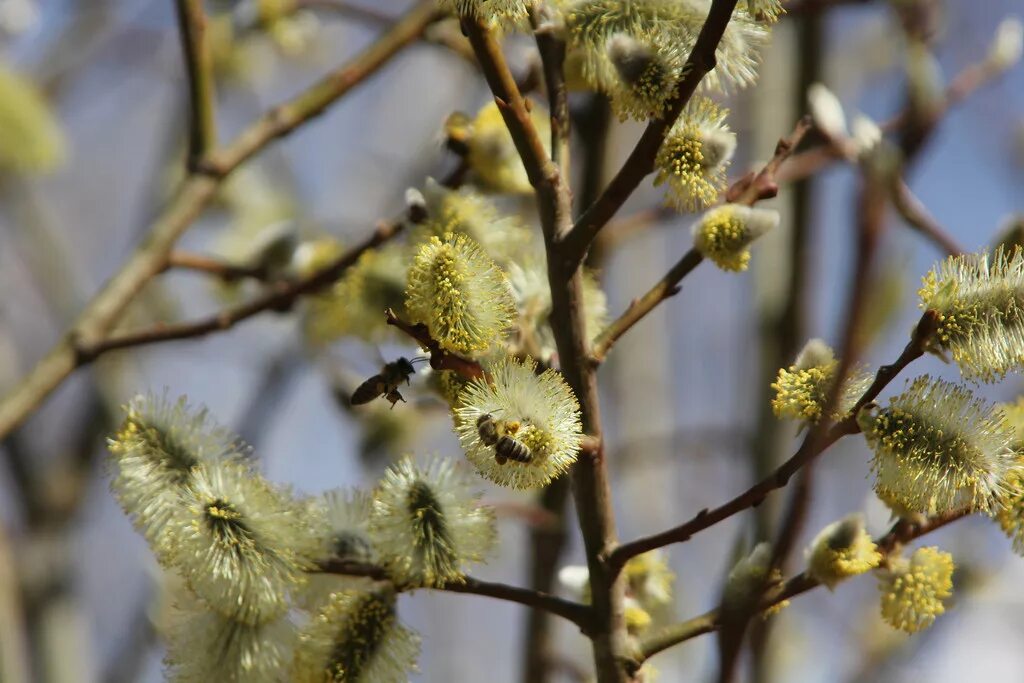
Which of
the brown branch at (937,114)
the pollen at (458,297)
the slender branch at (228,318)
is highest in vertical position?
the brown branch at (937,114)

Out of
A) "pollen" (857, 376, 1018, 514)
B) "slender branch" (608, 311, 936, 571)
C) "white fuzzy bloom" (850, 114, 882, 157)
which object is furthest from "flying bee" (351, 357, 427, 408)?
"white fuzzy bloom" (850, 114, 882, 157)

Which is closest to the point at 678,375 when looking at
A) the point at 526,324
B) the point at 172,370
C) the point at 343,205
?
the point at 343,205

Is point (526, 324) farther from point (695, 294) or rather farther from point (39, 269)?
point (695, 294)

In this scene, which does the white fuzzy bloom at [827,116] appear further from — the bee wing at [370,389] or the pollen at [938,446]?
the bee wing at [370,389]

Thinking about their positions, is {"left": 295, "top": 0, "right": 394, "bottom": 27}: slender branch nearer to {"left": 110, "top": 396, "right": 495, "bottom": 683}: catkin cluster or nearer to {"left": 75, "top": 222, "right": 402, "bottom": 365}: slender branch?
{"left": 75, "top": 222, "right": 402, "bottom": 365}: slender branch

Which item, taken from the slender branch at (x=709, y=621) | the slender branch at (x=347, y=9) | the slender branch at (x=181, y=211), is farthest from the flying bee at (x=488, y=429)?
the slender branch at (x=347, y=9)

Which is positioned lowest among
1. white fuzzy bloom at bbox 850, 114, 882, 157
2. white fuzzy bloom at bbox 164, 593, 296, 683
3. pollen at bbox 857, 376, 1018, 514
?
white fuzzy bloom at bbox 164, 593, 296, 683
